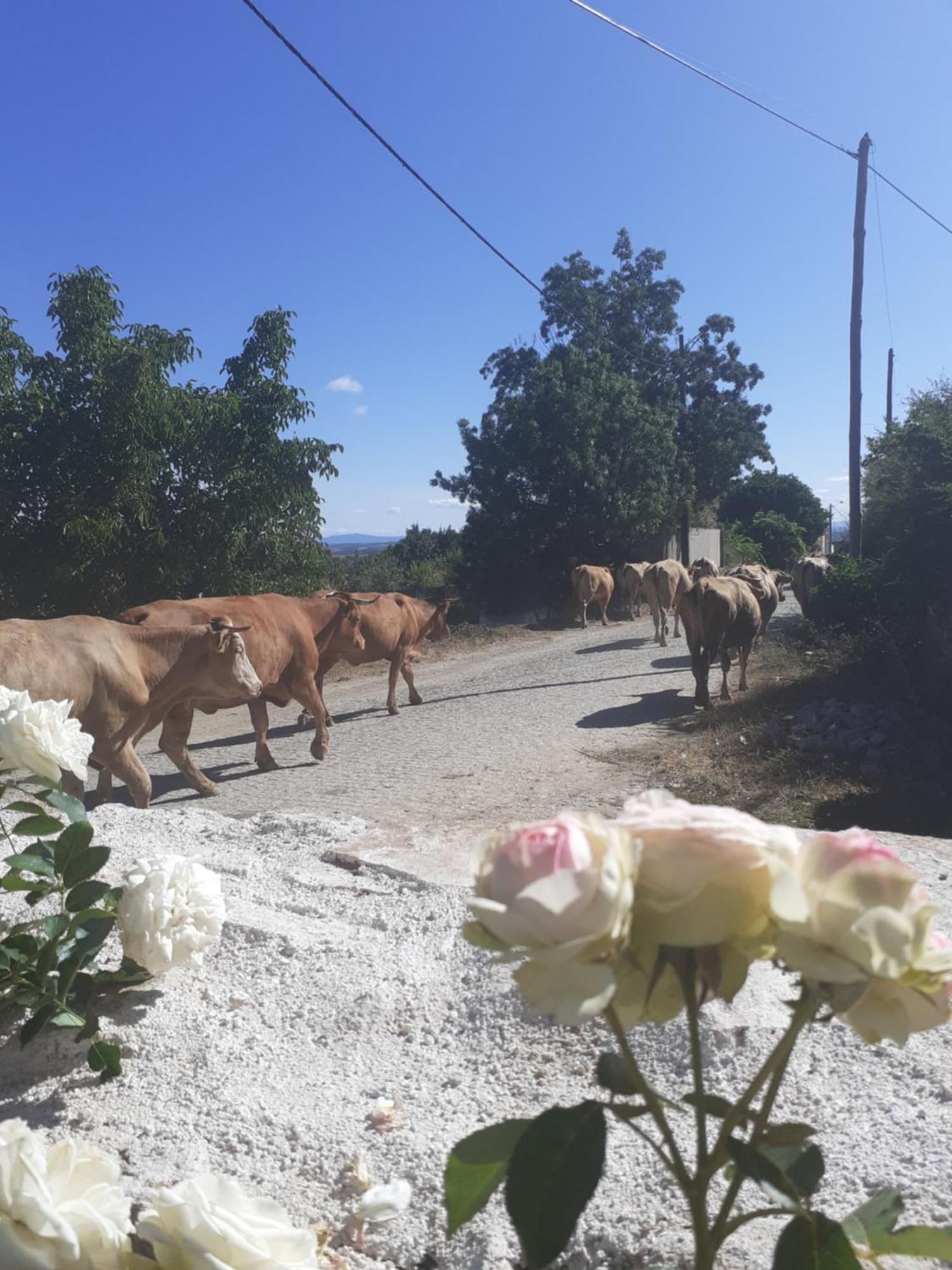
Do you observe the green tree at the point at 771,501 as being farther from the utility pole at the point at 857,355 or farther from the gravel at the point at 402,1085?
the gravel at the point at 402,1085

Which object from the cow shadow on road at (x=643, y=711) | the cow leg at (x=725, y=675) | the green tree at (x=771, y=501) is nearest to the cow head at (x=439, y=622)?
the cow shadow on road at (x=643, y=711)

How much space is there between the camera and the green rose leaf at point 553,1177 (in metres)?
0.93

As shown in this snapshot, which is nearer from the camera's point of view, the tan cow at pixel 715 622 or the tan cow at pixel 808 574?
the tan cow at pixel 715 622

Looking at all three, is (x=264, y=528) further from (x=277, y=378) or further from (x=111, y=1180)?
(x=111, y=1180)

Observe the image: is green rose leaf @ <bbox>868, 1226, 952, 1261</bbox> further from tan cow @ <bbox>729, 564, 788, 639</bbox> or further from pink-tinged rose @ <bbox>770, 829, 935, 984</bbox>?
tan cow @ <bbox>729, 564, 788, 639</bbox>

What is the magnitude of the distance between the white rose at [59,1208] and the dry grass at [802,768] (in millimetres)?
7023

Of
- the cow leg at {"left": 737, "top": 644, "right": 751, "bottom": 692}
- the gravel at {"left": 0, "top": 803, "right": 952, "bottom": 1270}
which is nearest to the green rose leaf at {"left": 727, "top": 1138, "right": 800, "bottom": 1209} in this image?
the gravel at {"left": 0, "top": 803, "right": 952, "bottom": 1270}

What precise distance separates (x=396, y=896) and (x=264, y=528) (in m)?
12.8

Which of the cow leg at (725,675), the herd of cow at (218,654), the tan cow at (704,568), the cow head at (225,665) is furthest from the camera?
the tan cow at (704,568)

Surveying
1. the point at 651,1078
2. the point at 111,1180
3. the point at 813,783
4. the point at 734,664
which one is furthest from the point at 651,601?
the point at 111,1180

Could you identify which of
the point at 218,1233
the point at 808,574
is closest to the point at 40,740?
the point at 218,1233

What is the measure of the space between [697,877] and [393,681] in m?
12.3

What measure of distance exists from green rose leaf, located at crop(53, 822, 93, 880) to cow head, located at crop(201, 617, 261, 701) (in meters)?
6.10

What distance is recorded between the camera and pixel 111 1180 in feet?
4.14
